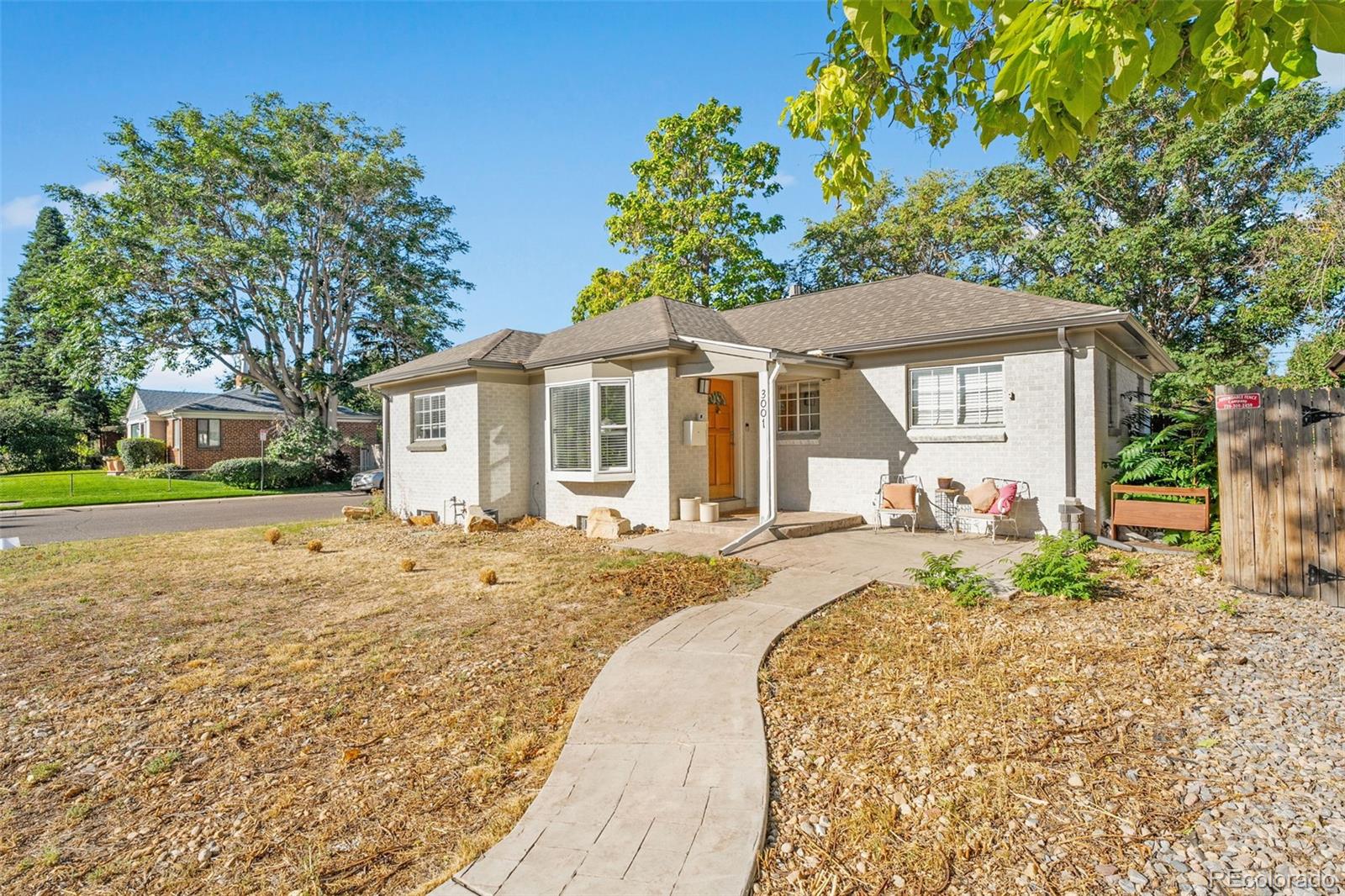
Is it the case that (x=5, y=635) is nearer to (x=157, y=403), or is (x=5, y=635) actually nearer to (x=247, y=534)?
(x=247, y=534)

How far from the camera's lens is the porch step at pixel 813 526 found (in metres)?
9.96

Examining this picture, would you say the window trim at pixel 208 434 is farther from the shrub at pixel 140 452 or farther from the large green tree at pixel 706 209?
the large green tree at pixel 706 209

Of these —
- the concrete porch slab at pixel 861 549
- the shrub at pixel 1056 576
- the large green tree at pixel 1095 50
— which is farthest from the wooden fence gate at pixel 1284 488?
the large green tree at pixel 1095 50

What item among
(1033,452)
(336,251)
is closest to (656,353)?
(1033,452)

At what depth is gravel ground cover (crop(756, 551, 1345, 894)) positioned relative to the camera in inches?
96.0

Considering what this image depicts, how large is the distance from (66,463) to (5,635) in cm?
3631

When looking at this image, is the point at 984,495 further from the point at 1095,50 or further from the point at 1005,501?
the point at 1095,50

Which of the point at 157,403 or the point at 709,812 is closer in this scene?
the point at 709,812

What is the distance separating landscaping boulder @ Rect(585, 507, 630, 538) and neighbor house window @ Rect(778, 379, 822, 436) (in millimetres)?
3675

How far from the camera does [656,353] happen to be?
10977mm

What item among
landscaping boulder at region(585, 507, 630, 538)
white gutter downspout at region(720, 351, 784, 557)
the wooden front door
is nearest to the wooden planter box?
white gutter downspout at region(720, 351, 784, 557)

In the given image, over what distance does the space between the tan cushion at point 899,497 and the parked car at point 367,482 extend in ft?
62.4

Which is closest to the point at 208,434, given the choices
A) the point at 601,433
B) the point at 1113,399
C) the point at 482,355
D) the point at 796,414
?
the point at 482,355

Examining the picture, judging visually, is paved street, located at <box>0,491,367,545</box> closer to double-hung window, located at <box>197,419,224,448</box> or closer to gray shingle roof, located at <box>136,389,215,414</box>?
double-hung window, located at <box>197,419,224,448</box>
